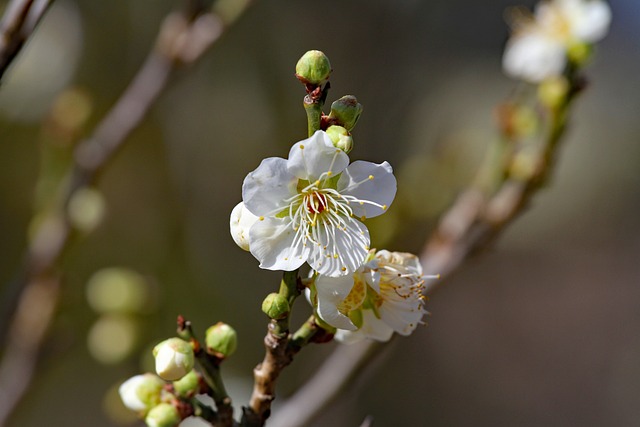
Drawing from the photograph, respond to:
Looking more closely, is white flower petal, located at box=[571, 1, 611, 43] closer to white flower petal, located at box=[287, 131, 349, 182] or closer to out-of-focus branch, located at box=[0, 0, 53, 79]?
white flower petal, located at box=[287, 131, 349, 182]

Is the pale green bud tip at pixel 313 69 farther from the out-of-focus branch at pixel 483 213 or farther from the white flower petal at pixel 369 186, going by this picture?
the out-of-focus branch at pixel 483 213

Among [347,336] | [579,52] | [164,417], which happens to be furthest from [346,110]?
[579,52]

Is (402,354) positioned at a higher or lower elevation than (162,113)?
lower

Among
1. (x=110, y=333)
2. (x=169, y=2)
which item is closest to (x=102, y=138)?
(x=110, y=333)

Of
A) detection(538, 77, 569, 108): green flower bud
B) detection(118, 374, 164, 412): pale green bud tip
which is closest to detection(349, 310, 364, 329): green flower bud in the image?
detection(118, 374, 164, 412): pale green bud tip

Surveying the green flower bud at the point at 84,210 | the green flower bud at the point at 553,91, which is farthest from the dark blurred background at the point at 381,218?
the green flower bud at the point at 553,91

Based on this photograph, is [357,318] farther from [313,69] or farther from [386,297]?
[313,69]

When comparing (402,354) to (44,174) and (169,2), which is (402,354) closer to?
(169,2)
